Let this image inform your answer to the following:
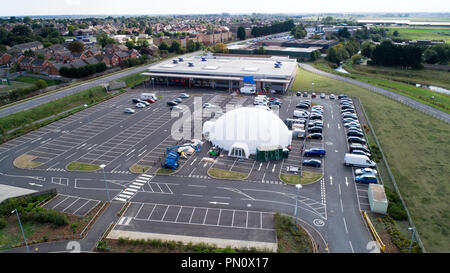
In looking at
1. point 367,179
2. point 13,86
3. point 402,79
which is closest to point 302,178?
point 367,179

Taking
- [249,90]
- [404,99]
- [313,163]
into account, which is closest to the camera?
[313,163]

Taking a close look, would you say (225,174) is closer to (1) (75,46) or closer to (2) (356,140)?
(2) (356,140)

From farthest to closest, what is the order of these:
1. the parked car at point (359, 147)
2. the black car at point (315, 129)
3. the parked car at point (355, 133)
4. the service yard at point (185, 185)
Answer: the black car at point (315, 129) < the parked car at point (355, 133) < the parked car at point (359, 147) < the service yard at point (185, 185)

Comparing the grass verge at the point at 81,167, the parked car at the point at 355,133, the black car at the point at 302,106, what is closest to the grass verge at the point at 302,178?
the parked car at the point at 355,133

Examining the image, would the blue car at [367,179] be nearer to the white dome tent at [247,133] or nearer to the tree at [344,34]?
the white dome tent at [247,133]

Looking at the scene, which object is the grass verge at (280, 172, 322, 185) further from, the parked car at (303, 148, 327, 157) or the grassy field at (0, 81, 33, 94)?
the grassy field at (0, 81, 33, 94)

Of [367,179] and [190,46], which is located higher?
[190,46]
